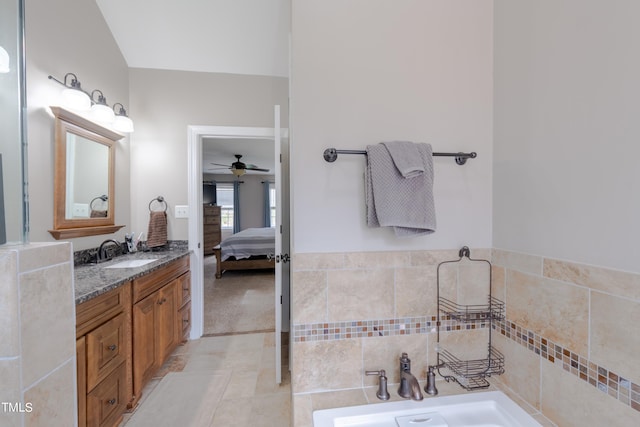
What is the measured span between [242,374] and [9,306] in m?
1.87

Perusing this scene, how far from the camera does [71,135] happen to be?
176 centimetres

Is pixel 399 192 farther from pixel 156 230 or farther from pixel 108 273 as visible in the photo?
pixel 156 230

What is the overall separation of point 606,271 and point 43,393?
Answer: 54.9 inches

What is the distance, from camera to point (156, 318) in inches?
71.3

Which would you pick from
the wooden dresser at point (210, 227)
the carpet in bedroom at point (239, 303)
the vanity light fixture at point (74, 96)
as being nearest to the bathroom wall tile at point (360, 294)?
the carpet in bedroom at point (239, 303)

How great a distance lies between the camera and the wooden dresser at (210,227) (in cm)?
672

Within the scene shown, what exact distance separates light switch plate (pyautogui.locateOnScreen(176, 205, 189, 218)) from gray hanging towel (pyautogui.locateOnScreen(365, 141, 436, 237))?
2062 millimetres

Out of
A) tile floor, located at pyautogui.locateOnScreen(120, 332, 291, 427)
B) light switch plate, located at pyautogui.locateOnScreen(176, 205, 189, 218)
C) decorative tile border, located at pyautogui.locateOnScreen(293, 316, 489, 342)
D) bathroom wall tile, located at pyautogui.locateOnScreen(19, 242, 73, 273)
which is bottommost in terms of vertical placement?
tile floor, located at pyautogui.locateOnScreen(120, 332, 291, 427)

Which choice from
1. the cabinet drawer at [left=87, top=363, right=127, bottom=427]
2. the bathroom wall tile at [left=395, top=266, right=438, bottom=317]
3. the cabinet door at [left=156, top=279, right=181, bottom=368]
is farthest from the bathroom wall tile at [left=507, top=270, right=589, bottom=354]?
the cabinet door at [left=156, top=279, right=181, bottom=368]

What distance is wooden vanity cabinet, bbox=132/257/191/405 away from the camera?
1.60 meters

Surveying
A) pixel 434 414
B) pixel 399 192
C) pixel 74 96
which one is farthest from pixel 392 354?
pixel 74 96

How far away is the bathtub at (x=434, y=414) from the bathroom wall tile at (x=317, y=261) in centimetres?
54

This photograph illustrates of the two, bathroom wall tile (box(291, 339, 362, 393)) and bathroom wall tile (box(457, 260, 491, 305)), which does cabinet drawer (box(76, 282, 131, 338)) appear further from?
bathroom wall tile (box(457, 260, 491, 305))

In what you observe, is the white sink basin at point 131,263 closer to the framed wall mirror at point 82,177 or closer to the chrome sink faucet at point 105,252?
the chrome sink faucet at point 105,252
